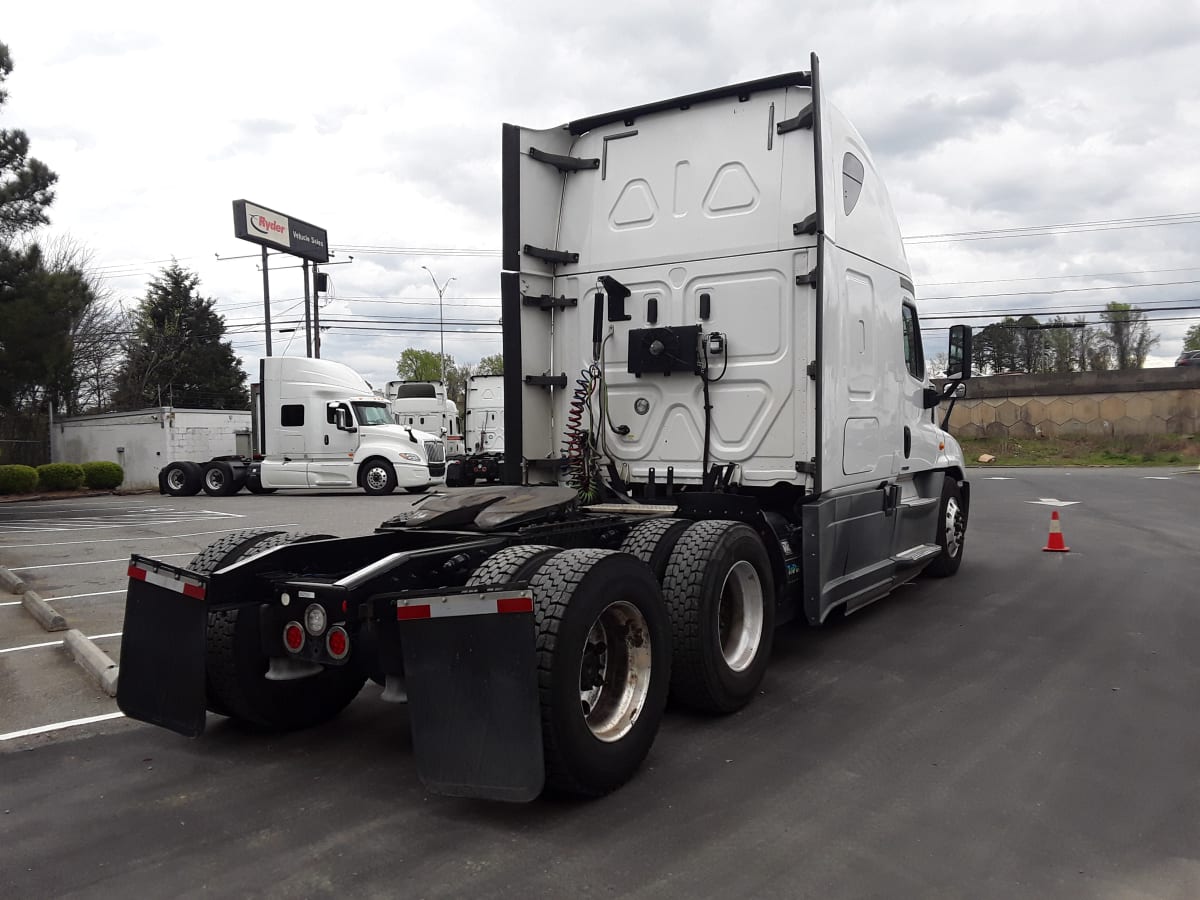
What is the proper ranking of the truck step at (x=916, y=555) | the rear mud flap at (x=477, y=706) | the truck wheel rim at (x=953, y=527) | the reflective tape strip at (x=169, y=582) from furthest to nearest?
the truck wheel rim at (x=953, y=527) < the truck step at (x=916, y=555) < the reflective tape strip at (x=169, y=582) < the rear mud flap at (x=477, y=706)

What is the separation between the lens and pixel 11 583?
29.9 feet

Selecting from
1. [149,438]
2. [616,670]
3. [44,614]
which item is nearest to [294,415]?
[149,438]

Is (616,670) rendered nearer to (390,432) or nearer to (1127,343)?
(390,432)

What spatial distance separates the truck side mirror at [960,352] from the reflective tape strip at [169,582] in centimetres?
655

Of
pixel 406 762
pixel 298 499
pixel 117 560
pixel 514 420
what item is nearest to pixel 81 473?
pixel 298 499

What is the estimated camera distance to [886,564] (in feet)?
22.8

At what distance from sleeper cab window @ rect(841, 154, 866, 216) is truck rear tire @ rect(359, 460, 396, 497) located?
18376mm

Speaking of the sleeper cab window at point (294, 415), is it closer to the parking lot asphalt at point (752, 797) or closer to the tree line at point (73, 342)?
the tree line at point (73, 342)

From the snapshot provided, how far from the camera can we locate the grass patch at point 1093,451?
36.9m

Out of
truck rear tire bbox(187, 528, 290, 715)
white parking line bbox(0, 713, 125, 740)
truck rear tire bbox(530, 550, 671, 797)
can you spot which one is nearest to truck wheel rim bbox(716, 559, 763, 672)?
truck rear tire bbox(530, 550, 671, 797)

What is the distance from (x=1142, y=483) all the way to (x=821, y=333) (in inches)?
857

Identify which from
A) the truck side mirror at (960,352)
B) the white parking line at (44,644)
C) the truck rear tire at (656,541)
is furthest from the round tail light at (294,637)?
the truck side mirror at (960,352)

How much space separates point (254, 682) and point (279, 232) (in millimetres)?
39675

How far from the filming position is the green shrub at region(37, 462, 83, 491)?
26609mm
